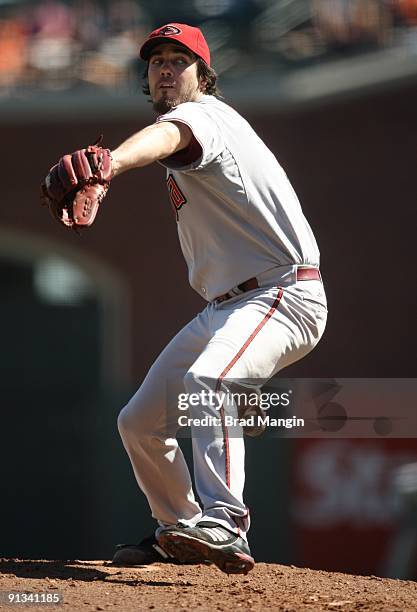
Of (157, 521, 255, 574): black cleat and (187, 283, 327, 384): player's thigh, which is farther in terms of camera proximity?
(187, 283, 327, 384): player's thigh

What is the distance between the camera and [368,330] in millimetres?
10555

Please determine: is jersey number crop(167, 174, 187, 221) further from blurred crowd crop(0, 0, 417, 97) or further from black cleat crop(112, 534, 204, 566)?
blurred crowd crop(0, 0, 417, 97)

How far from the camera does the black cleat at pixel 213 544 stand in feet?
10.8

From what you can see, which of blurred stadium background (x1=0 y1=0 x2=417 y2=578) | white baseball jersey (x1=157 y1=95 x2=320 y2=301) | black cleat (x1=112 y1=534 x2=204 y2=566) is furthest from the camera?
blurred stadium background (x1=0 y1=0 x2=417 y2=578)

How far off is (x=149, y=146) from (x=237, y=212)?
0.57 m

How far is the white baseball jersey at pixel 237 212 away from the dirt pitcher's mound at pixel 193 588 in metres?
1.00

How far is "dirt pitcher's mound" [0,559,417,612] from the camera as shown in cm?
339

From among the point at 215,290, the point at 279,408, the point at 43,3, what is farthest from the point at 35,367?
the point at 43,3

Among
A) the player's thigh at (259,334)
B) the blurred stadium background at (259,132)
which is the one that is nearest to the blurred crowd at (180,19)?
the blurred stadium background at (259,132)

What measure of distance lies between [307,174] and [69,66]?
2572 millimetres

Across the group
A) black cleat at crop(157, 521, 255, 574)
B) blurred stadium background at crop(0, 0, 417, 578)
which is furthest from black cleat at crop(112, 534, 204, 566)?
blurred stadium background at crop(0, 0, 417, 578)

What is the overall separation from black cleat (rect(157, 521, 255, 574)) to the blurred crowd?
7.65m

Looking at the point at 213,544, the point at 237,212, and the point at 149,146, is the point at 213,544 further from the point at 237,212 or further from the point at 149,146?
the point at 149,146

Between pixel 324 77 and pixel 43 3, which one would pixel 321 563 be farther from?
pixel 43 3
